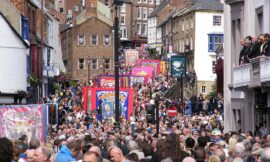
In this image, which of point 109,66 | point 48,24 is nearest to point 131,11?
point 109,66

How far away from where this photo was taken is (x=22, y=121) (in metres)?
27.2

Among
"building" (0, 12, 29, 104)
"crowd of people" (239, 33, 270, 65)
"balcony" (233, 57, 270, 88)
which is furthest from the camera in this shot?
"building" (0, 12, 29, 104)

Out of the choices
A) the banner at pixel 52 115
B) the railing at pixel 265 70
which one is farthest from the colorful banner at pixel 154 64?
the railing at pixel 265 70

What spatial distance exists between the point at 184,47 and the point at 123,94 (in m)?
52.4

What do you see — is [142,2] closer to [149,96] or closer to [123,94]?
Result: [149,96]

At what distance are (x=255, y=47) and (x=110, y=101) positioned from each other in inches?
549

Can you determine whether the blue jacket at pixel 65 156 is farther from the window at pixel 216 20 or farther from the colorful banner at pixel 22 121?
the window at pixel 216 20

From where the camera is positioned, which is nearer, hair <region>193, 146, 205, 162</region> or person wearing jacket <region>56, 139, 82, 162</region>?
person wearing jacket <region>56, 139, 82, 162</region>

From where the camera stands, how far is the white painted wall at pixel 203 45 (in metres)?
88.5

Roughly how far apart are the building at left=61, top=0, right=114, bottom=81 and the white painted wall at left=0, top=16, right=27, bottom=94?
69.8m

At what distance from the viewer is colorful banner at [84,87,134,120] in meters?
43.3

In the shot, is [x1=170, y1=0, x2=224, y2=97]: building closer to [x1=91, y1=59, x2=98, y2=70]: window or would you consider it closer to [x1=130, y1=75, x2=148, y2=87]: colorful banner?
[x1=130, y1=75, x2=148, y2=87]: colorful banner

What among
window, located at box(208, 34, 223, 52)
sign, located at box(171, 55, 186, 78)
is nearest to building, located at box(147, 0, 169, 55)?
window, located at box(208, 34, 223, 52)

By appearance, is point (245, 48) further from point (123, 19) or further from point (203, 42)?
point (123, 19)
